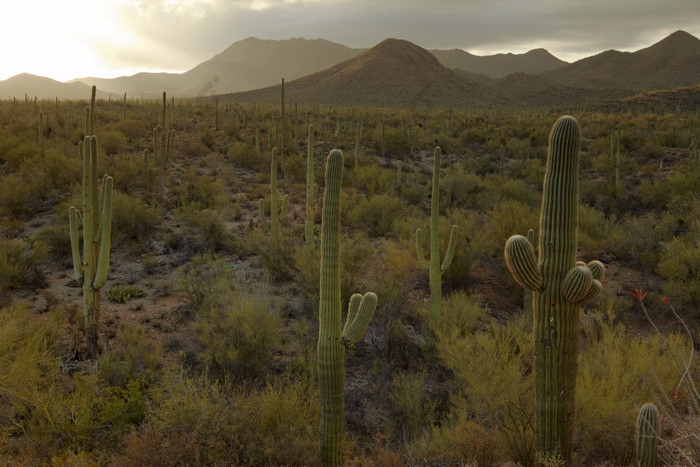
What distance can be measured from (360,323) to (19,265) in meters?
7.86

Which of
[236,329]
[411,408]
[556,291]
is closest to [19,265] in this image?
[236,329]

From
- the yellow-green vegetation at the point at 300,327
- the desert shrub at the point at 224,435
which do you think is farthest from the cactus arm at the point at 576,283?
the desert shrub at the point at 224,435

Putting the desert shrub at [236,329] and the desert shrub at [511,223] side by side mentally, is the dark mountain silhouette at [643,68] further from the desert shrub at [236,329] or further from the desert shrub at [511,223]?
the desert shrub at [236,329]

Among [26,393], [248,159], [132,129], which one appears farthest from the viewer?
[132,129]

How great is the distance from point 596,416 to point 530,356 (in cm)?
148

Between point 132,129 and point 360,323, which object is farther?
point 132,129

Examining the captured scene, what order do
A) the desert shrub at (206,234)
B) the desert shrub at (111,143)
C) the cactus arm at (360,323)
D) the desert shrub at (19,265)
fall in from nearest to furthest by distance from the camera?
the cactus arm at (360,323) < the desert shrub at (19,265) < the desert shrub at (206,234) < the desert shrub at (111,143)

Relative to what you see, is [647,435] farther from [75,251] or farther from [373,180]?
[373,180]

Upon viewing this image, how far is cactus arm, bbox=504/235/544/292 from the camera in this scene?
12.4ft

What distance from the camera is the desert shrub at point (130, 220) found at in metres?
11.4

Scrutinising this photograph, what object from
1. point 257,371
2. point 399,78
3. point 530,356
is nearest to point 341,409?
point 257,371

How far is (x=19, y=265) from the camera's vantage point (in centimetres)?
867

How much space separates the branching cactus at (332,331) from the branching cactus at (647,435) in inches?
93.4

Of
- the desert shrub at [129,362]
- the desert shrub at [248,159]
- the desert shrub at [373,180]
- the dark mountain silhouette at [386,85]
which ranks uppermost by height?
the dark mountain silhouette at [386,85]
